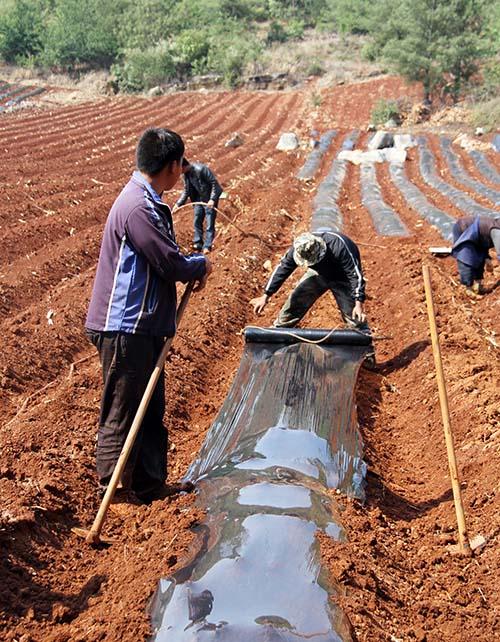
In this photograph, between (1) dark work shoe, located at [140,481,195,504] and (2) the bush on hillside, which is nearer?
(1) dark work shoe, located at [140,481,195,504]

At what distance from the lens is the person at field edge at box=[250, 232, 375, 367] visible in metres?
5.33

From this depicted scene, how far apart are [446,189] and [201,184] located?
7490 mm

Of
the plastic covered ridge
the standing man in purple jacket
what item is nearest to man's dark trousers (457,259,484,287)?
the plastic covered ridge

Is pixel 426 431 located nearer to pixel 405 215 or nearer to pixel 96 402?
pixel 96 402

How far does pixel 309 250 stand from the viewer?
5.27m

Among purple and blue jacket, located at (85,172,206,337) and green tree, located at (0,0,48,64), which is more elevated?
purple and blue jacket, located at (85,172,206,337)

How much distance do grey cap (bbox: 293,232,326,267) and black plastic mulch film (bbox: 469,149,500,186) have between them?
11985 mm

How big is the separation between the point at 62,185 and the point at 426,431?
10374 mm

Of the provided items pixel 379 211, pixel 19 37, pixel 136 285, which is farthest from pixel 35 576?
pixel 19 37

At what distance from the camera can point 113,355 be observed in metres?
3.29

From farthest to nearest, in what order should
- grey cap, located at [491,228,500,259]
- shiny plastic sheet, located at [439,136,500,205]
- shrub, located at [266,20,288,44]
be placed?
shrub, located at [266,20,288,44]
shiny plastic sheet, located at [439,136,500,205]
grey cap, located at [491,228,500,259]

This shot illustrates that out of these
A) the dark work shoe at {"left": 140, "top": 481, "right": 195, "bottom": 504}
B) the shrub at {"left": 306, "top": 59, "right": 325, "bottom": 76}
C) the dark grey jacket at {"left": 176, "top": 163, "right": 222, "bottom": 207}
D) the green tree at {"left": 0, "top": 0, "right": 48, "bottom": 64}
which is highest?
the dark work shoe at {"left": 140, "top": 481, "right": 195, "bottom": 504}

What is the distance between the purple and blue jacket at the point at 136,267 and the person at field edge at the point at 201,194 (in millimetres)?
5379

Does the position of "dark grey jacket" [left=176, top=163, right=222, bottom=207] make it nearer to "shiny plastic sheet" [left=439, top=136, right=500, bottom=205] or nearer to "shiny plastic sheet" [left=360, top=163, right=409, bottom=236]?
"shiny plastic sheet" [left=360, top=163, right=409, bottom=236]
